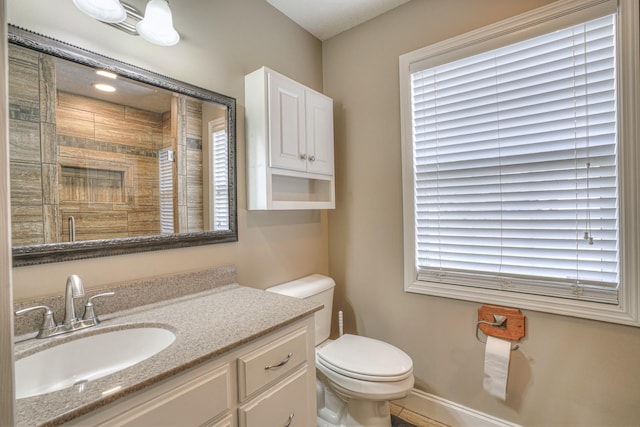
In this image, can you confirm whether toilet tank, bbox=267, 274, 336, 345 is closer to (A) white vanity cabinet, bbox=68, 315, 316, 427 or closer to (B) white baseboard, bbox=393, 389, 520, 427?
(A) white vanity cabinet, bbox=68, 315, 316, 427

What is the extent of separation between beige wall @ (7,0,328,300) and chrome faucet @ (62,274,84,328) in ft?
0.32

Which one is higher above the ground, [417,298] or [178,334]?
[178,334]

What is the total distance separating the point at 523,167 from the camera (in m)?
1.52

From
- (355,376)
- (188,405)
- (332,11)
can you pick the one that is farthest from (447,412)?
(332,11)

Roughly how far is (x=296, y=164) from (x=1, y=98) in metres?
1.33

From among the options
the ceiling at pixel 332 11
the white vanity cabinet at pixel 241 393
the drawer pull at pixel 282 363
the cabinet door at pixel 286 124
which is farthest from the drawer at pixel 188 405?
the ceiling at pixel 332 11

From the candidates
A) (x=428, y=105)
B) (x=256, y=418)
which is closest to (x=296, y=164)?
(x=428, y=105)

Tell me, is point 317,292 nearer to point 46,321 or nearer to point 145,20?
point 46,321

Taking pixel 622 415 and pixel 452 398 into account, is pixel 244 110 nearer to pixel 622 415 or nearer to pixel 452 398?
pixel 452 398

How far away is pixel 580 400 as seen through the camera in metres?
1.40

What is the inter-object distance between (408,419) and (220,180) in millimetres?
1745

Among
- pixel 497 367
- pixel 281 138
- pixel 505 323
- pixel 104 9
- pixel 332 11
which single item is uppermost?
pixel 332 11

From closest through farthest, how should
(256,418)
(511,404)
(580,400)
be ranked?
(256,418), (580,400), (511,404)

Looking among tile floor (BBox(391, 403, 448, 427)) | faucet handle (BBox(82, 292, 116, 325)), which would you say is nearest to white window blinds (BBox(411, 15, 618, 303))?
tile floor (BBox(391, 403, 448, 427))
